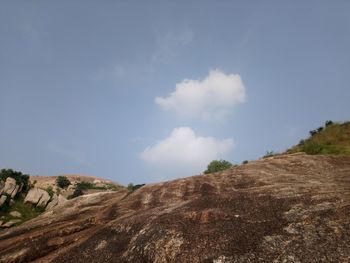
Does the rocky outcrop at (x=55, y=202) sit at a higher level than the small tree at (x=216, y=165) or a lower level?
lower

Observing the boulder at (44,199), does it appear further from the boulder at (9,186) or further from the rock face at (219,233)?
the rock face at (219,233)

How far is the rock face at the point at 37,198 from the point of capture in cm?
8331

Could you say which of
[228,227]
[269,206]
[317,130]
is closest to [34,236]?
[228,227]

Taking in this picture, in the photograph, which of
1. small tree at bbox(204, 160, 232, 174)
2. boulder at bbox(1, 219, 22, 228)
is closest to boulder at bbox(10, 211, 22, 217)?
boulder at bbox(1, 219, 22, 228)

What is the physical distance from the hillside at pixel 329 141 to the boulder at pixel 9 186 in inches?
2528

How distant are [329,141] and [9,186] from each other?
72.5m

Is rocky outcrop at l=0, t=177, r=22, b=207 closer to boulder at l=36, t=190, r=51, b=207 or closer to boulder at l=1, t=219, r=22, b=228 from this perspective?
boulder at l=1, t=219, r=22, b=228

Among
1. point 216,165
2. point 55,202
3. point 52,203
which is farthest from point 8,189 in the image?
point 216,165

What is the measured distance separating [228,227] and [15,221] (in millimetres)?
66352

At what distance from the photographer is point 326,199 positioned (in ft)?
64.2

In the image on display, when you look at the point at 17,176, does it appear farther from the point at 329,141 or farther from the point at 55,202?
the point at 329,141

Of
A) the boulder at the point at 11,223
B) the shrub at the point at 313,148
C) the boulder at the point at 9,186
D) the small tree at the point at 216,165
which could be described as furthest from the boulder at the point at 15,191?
the shrub at the point at 313,148

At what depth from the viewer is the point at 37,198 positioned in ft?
276

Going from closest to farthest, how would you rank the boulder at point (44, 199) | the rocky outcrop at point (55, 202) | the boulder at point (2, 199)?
the boulder at point (2, 199) < the rocky outcrop at point (55, 202) < the boulder at point (44, 199)
